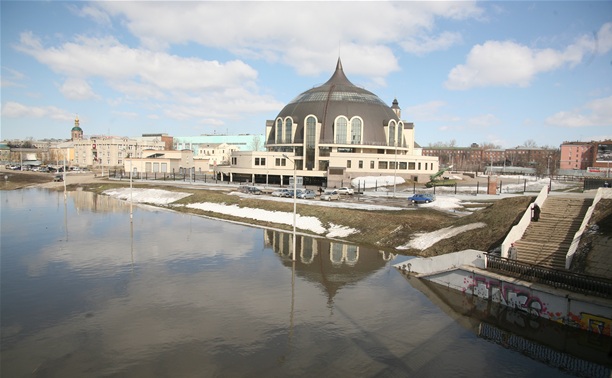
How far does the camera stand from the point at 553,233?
27.2 meters

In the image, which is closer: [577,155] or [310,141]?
[310,141]

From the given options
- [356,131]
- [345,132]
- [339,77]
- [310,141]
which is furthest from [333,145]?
[339,77]

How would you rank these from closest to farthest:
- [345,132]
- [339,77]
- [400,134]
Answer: [345,132], [400,134], [339,77]

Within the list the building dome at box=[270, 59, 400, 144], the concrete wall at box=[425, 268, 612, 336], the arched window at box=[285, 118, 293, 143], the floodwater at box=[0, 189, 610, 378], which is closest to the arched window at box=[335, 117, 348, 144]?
the building dome at box=[270, 59, 400, 144]

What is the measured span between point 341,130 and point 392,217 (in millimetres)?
50987

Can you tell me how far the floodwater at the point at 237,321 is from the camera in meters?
15.4

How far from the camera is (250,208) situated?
51.7 m

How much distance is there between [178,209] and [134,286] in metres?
35.7

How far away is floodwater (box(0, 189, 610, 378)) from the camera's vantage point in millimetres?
15438

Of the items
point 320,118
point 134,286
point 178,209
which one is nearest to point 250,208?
point 178,209

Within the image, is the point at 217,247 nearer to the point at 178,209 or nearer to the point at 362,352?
the point at 362,352

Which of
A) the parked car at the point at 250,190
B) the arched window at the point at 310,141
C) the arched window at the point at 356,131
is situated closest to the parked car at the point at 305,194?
the parked car at the point at 250,190

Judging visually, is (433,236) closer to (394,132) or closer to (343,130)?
(343,130)

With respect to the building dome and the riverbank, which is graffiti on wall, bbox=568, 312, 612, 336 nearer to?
the riverbank
